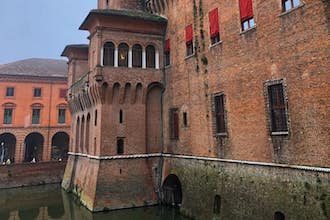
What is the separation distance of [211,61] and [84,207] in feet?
38.9

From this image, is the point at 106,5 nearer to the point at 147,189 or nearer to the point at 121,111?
the point at 121,111

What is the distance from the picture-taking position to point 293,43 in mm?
10172

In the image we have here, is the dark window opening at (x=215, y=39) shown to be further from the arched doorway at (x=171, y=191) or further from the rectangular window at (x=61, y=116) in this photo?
the rectangular window at (x=61, y=116)

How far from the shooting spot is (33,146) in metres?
36.4

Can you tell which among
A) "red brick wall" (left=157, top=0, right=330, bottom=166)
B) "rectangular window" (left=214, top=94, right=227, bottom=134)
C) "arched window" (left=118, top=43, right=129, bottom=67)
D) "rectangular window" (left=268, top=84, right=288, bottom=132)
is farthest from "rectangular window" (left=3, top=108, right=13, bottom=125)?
"rectangular window" (left=268, top=84, right=288, bottom=132)

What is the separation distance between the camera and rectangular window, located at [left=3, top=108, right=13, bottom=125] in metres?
32.2

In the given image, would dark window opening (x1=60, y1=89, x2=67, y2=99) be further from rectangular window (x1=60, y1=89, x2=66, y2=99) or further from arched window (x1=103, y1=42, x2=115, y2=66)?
arched window (x1=103, y1=42, x2=115, y2=66)

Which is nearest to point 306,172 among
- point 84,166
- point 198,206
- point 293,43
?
point 293,43

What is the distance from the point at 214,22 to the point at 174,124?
676cm

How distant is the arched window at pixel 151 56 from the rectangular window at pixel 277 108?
981cm

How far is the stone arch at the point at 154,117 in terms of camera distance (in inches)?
749

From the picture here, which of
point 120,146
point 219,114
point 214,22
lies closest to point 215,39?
point 214,22

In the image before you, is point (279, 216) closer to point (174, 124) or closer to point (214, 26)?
point (174, 124)

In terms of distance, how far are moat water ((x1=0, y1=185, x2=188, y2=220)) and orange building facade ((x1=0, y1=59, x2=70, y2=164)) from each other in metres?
9.62
